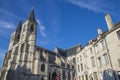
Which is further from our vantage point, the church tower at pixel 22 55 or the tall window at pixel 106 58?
the church tower at pixel 22 55

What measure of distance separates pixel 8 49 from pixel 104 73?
30.0 meters

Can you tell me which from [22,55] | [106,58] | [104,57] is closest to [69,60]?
[22,55]

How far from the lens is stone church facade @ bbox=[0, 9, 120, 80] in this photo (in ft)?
66.8

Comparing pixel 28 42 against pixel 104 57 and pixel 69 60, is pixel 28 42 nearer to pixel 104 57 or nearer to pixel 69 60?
pixel 69 60

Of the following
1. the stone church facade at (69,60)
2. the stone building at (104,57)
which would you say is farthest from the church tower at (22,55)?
the stone building at (104,57)

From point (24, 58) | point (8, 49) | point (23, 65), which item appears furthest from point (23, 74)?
point (8, 49)

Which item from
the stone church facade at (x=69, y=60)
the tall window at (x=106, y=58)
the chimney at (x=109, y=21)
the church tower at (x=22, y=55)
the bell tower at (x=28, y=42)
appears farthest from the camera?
the bell tower at (x=28, y=42)

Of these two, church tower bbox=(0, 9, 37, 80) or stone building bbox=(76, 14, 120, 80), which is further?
church tower bbox=(0, 9, 37, 80)

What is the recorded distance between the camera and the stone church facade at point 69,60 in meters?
20.4

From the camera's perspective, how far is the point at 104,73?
21.6 metres

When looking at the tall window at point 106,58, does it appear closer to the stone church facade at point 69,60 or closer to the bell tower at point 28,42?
the stone church facade at point 69,60

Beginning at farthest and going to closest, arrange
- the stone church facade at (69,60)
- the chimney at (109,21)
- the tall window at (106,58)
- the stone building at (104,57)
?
the chimney at (109,21) < the tall window at (106,58) < the stone church facade at (69,60) < the stone building at (104,57)

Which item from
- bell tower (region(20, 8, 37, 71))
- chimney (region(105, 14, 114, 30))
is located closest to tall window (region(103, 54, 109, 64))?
chimney (region(105, 14, 114, 30))

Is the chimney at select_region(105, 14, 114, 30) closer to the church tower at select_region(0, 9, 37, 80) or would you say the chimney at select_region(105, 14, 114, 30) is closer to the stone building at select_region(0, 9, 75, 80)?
the stone building at select_region(0, 9, 75, 80)
